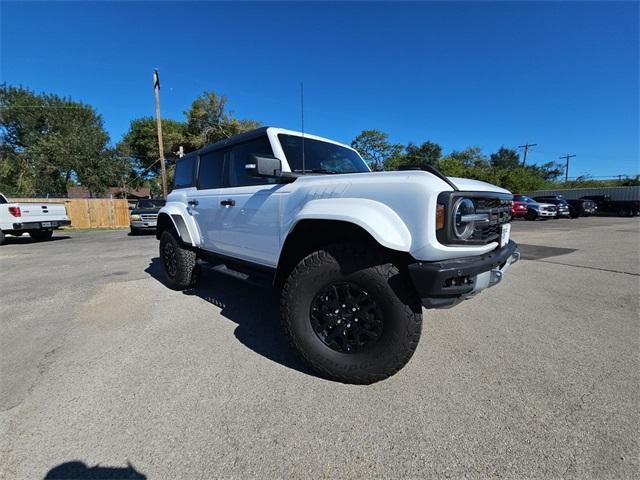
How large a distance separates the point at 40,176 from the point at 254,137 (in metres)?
34.7

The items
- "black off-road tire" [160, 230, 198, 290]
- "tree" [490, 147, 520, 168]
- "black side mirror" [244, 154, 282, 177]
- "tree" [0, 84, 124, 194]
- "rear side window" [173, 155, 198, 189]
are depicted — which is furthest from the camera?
"tree" [490, 147, 520, 168]

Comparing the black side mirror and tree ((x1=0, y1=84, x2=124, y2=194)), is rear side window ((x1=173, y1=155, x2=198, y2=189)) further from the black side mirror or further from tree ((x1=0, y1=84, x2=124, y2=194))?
tree ((x1=0, y1=84, x2=124, y2=194))

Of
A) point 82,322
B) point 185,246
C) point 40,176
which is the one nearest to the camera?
point 82,322

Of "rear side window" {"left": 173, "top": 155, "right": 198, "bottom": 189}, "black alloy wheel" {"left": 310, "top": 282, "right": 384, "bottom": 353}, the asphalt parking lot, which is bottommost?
the asphalt parking lot

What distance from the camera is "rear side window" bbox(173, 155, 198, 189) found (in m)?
4.49

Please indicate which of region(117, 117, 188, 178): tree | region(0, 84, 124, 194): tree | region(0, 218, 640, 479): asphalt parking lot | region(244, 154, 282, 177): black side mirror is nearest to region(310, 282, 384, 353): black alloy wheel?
region(0, 218, 640, 479): asphalt parking lot

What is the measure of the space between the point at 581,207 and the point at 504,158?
7246 centimetres

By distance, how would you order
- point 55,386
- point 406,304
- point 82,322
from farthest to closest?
point 82,322, point 55,386, point 406,304

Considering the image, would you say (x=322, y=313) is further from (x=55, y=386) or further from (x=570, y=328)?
(x=570, y=328)

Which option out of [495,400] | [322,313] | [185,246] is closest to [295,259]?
[322,313]

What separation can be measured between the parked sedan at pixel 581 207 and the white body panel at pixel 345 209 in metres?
26.1

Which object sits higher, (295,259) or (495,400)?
(295,259)

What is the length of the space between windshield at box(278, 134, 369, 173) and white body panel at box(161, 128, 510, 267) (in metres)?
0.11

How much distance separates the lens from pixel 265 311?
372 centimetres
